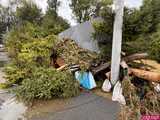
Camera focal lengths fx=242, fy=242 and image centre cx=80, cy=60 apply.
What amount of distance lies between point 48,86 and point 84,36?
292 cm

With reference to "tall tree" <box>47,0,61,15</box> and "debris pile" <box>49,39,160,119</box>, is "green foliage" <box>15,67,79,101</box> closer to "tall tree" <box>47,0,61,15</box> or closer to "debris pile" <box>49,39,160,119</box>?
"debris pile" <box>49,39,160,119</box>

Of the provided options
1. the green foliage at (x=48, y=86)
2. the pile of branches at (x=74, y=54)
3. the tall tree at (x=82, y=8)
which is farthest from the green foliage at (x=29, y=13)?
the green foliage at (x=48, y=86)

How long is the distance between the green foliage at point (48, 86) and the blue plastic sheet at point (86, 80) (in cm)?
33

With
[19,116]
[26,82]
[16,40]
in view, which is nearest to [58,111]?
[19,116]

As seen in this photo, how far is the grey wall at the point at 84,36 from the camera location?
761 centimetres

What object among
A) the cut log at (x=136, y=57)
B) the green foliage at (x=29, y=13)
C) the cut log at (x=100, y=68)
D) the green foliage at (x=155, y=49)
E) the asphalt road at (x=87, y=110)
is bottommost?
the asphalt road at (x=87, y=110)

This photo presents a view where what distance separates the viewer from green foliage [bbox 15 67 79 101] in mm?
5754

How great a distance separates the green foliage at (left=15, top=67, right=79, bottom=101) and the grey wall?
1717 mm

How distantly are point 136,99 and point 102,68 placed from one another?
195cm

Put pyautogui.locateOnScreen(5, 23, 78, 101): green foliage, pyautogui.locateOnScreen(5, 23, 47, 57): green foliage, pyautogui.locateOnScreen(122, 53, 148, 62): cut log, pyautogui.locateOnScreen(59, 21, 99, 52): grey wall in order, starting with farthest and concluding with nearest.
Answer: pyautogui.locateOnScreen(5, 23, 47, 57): green foliage
pyautogui.locateOnScreen(59, 21, 99, 52): grey wall
pyautogui.locateOnScreen(122, 53, 148, 62): cut log
pyautogui.locateOnScreen(5, 23, 78, 101): green foliage

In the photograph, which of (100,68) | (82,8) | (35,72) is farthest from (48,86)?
(82,8)

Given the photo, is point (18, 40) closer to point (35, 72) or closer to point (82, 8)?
point (35, 72)

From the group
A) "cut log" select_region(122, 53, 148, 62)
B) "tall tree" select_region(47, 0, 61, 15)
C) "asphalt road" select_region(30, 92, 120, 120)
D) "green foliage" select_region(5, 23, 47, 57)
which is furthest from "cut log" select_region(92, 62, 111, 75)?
"tall tree" select_region(47, 0, 61, 15)

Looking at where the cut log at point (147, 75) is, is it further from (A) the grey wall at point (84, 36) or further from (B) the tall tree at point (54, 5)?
(B) the tall tree at point (54, 5)
